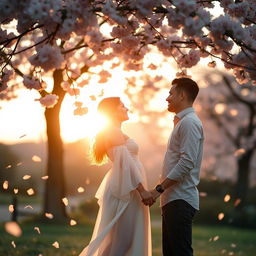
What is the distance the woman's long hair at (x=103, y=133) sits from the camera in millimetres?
6250

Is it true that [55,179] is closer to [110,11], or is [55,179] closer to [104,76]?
[104,76]

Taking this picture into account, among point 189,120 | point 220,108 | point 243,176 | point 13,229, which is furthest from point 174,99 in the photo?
point 220,108

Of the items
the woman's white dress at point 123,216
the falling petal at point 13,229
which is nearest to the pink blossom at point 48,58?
the woman's white dress at point 123,216

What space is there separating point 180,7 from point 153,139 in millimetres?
28986

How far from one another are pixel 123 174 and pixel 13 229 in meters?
9.85

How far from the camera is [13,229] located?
15.1m

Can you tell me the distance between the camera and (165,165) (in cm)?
542

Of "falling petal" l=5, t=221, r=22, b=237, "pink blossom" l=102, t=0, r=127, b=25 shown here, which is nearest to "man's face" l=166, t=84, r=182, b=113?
"pink blossom" l=102, t=0, r=127, b=25

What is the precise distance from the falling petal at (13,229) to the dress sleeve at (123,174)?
27.3 ft

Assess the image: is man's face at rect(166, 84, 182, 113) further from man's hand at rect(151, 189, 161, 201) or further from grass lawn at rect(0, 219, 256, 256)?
grass lawn at rect(0, 219, 256, 256)

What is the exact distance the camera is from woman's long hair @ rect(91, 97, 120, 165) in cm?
625

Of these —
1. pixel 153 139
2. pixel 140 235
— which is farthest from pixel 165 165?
pixel 153 139

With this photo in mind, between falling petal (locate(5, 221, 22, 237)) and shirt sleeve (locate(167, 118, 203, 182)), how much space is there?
943 cm

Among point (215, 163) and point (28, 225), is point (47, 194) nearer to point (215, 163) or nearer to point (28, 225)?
point (28, 225)
